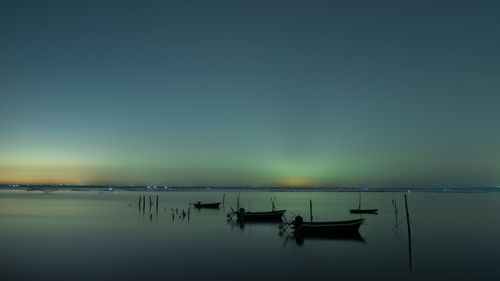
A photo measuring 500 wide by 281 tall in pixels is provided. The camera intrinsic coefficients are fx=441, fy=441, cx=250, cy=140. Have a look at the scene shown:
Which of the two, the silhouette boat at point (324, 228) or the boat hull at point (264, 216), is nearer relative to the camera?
the silhouette boat at point (324, 228)

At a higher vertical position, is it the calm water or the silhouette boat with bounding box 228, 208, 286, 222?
the silhouette boat with bounding box 228, 208, 286, 222

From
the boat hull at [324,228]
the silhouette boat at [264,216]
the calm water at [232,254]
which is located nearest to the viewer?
the calm water at [232,254]

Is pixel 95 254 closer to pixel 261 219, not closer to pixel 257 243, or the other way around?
pixel 257 243

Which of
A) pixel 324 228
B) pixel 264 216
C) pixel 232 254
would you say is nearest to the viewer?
pixel 232 254

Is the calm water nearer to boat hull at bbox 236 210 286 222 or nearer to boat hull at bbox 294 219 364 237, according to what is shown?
boat hull at bbox 294 219 364 237

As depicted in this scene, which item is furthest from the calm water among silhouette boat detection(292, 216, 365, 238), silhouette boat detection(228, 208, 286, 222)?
silhouette boat detection(228, 208, 286, 222)

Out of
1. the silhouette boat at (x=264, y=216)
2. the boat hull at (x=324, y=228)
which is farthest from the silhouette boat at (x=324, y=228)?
the silhouette boat at (x=264, y=216)

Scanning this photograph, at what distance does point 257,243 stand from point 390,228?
17.9 m

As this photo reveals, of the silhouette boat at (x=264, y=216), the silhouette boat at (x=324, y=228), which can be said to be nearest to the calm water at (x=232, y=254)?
the silhouette boat at (x=324, y=228)

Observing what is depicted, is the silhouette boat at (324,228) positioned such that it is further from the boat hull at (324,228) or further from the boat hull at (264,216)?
the boat hull at (264,216)

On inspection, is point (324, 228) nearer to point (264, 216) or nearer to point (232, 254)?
point (232, 254)

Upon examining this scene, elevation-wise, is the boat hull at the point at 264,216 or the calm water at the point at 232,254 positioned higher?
the boat hull at the point at 264,216

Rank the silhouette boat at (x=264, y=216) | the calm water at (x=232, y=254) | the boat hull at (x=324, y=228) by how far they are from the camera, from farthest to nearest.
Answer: the silhouette boat at (x=264, y=216) < the boat hull at (x=324, y=228) < the calm water at (x=232, y=254)

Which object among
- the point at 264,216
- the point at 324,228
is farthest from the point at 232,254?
the point at 264,216
